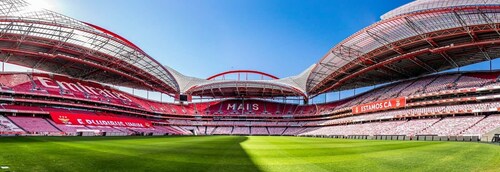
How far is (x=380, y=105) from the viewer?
55281 millimetres

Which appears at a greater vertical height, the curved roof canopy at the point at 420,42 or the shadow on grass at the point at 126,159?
the curved roof canopy at the point at 420,42

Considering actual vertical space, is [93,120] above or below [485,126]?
below

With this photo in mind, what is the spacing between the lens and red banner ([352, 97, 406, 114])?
5141cm

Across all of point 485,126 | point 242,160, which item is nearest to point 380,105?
point 485,126

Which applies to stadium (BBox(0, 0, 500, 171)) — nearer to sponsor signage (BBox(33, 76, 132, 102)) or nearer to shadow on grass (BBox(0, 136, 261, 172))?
sponsor signage (BBox(33, 76, 132, 102))

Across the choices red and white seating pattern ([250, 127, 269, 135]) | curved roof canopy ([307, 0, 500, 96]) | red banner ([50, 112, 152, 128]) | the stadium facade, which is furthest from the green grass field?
red and white seating pattern ([250, 127, 269, 135])

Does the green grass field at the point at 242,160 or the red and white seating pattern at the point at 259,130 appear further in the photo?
the red and white seating pattern at the point at 259,130

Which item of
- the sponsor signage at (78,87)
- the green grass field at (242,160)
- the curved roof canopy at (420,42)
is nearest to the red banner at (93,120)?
the sponsor signage at (78,87)

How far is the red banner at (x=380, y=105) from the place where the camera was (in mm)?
51406

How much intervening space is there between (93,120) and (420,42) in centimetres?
5467

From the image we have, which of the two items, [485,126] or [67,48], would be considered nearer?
[485,126]

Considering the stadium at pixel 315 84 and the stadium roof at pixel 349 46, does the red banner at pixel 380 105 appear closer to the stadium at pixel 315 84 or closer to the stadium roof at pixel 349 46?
the stadium at pixel 315 84

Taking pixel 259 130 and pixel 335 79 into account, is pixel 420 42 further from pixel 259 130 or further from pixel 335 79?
pixel 259 130

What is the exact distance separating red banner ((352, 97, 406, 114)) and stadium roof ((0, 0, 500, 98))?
6199 millimetres
